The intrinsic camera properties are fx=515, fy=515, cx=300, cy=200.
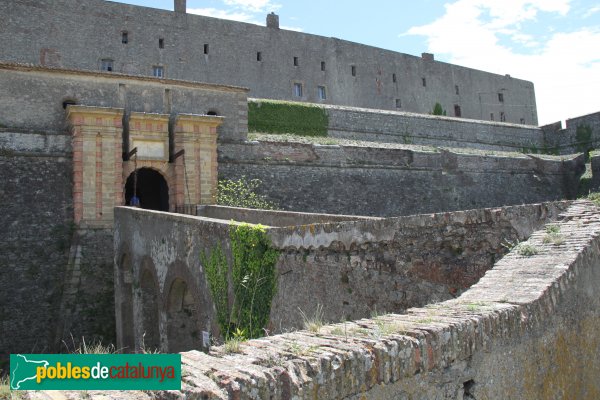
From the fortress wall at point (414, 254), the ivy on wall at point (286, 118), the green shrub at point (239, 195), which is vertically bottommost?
the fortress wall at point (414, 254)

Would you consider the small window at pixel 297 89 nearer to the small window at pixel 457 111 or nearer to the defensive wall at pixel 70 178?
the small window at pixel 457 111

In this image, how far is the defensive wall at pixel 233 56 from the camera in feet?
90.5

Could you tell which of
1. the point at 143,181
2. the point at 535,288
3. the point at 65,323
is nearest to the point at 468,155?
the point at 143,181

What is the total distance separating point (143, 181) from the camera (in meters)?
21.2

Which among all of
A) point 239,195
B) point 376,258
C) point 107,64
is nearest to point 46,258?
point 239,195

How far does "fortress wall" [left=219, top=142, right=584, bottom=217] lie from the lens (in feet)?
65.1

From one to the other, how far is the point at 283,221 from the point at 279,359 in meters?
8.36

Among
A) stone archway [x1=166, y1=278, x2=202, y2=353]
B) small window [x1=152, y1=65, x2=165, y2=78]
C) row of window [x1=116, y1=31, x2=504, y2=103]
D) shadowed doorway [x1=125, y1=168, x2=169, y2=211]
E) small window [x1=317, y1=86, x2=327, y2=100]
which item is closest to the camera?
stone archway [x1=166, y1=278, x2=202, y2=353]

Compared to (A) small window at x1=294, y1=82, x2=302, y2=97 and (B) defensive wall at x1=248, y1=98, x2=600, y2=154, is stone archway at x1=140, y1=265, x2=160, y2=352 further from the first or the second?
(A) small window at x1=294, y1=82, x2=302, y2=97

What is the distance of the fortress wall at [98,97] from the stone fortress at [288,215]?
0.19 feet

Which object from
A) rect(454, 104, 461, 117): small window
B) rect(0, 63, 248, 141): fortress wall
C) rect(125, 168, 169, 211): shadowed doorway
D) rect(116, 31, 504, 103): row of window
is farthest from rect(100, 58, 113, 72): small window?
rect(454, 104, 461, 117): small window

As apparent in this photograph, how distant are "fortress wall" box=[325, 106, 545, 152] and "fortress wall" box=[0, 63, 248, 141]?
24.2ft

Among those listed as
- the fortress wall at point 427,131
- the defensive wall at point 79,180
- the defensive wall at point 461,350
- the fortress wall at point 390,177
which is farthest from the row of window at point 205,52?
the defensive wall at point 461,350

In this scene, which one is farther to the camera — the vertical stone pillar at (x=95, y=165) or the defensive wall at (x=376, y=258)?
the vertical stone pillar at (x=95, y=165)
